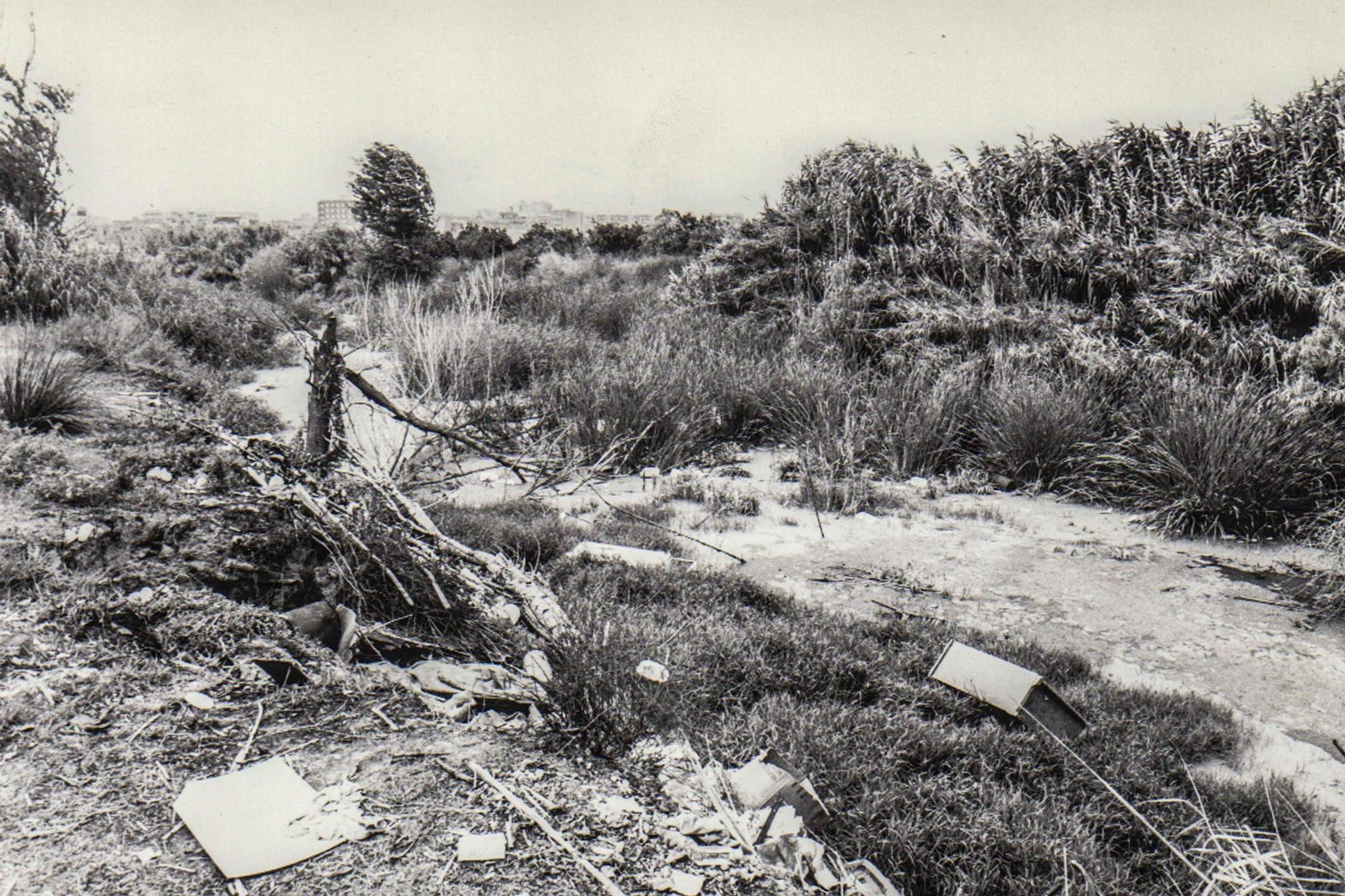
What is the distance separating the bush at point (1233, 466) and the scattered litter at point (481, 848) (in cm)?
476

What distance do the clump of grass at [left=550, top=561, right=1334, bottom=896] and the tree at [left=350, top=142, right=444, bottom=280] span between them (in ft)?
57.1

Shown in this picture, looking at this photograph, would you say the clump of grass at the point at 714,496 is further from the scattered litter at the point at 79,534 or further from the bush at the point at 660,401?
the scattered litter at the point at 79,534

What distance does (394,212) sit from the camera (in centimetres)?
1948

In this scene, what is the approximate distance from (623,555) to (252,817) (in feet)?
8.60

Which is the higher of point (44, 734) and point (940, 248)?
point (940, 248)

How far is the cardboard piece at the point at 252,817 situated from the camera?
6.32 feet

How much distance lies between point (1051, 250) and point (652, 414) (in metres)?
4.22

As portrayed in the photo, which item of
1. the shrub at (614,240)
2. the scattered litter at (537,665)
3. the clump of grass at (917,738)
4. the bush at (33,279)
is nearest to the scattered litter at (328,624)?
the scattered litter at (537,665)

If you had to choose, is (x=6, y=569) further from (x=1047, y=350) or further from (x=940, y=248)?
(x=940, y=248)

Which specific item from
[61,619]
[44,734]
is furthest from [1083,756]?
[61,619]

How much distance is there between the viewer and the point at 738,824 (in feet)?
7.16

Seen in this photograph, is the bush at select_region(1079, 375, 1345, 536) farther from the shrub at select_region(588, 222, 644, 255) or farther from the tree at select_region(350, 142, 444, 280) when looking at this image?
the shrub at select_region(588, 222, 644, 255)

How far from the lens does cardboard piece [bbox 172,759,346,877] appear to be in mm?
1927

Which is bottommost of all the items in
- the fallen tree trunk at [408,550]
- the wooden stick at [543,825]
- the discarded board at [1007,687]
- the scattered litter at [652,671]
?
the discarded board at [1007,687]
